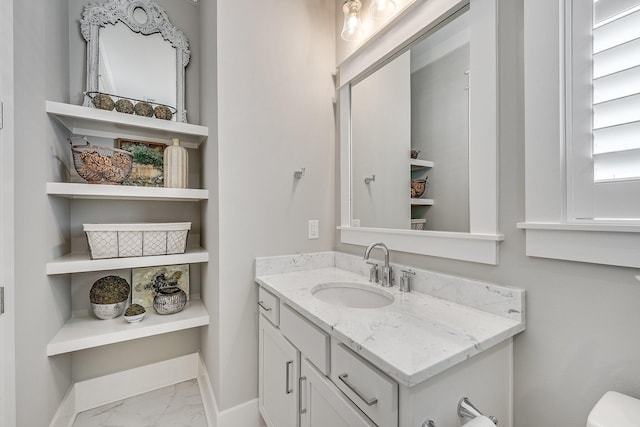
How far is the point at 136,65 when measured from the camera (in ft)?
5.63

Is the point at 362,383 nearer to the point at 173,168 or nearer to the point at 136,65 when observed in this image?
the point at 173,168

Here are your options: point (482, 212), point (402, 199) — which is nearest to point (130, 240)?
point (402, 199)

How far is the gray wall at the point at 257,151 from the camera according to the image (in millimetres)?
1461

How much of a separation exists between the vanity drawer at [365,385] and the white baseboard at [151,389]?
0.95 m

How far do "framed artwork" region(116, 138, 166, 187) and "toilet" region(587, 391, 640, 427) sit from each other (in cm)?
213

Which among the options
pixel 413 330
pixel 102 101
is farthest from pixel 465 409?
pixel 102 101

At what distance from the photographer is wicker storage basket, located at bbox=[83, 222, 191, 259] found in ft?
4.77

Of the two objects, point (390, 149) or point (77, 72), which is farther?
point (77, 72)

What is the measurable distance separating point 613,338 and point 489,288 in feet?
1.00

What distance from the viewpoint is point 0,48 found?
93 centimetres

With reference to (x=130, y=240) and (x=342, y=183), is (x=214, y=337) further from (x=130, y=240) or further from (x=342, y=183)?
(x=342, y=183)

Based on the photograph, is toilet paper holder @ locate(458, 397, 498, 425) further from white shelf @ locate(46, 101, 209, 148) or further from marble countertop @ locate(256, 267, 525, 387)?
white shelf @ locate(46, 101, 209, 148)

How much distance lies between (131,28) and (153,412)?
7.71 ft

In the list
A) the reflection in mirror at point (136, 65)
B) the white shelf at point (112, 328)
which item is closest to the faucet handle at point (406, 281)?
the white shelf at point (112, 328)
